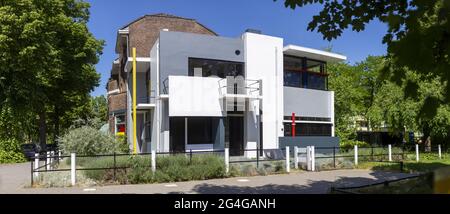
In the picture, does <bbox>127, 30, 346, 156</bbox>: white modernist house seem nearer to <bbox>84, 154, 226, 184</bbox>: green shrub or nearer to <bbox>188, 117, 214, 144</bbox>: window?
<bbox>188, 117, 214, 144</bbox>: window

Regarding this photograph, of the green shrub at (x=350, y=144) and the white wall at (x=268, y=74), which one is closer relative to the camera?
the white wall at (x=268, y=74)

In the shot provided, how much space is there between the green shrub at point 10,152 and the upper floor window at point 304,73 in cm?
1854

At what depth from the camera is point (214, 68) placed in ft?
70.2

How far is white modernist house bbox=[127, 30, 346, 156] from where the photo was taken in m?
20.0

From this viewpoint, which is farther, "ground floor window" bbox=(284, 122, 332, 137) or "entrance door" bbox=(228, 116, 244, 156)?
A: "ground floor window" bbox=(284, 122, 332, 137)

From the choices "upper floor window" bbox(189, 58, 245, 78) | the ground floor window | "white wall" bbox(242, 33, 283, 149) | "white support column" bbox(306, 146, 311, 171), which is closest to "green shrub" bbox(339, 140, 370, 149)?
the ground floor window

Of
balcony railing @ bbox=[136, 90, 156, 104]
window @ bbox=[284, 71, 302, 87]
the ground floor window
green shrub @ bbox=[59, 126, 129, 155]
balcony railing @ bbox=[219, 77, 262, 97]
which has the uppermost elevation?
window @ bbox=[284, 71, 302, 87]

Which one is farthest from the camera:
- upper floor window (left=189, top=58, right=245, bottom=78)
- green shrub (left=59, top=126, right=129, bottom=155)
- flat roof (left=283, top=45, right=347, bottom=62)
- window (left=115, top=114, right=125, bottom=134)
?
window (left=115, top=114, right=125, bottom=134)

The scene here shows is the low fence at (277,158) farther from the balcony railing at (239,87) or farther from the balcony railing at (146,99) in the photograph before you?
the balcony railing at (146,99)

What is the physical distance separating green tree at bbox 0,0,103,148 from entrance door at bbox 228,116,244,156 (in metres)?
13.5

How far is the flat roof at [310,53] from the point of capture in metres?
23.7

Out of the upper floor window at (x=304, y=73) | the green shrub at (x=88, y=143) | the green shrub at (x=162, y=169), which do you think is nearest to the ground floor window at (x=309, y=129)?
the upper floor window at (x=304, y=73)

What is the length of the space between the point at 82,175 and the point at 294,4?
10356mm
